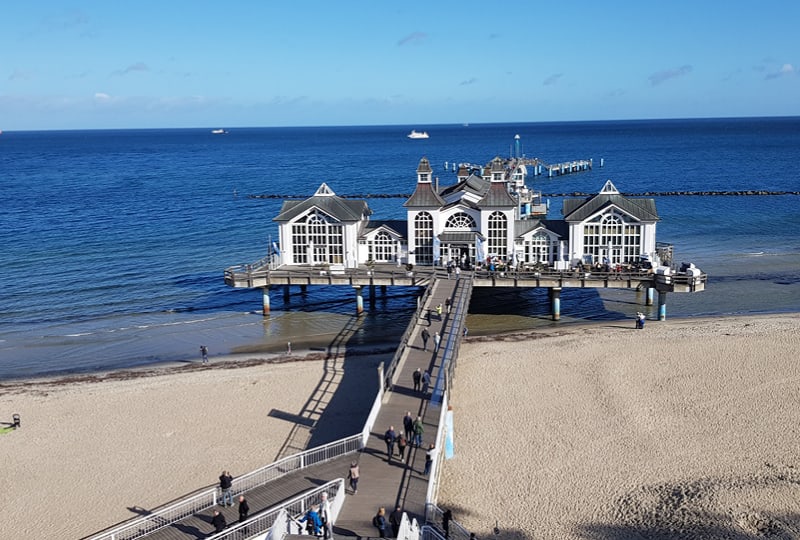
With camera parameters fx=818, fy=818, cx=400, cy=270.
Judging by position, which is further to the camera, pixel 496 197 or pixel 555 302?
pixel 496 197

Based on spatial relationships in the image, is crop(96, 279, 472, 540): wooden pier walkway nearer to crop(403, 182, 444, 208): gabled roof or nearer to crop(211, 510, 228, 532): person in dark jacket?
crop(211, 510, 228, 532): person in dark jacket

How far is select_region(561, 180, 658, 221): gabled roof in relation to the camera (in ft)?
135

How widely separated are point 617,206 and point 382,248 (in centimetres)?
1244

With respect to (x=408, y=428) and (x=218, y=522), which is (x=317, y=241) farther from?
(x=218, y=522)

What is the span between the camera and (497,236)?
140ft

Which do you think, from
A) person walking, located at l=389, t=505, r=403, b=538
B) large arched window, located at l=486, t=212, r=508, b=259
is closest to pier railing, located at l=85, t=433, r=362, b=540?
person walking, located at l=389, t=505, r=403, b=538

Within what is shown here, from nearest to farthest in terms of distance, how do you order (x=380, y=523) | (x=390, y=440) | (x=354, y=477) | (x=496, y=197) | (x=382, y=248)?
(x=380, y=523)
(x=354, y=477)
(x=390, y=440)
(x=496, y=197)
(x=382, y=248)

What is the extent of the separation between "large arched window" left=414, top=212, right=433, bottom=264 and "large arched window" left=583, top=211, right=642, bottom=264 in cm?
793

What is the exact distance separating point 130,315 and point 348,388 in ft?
58.2

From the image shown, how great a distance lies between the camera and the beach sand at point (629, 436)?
2069cm

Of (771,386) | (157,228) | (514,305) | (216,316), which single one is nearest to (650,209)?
(514,305)

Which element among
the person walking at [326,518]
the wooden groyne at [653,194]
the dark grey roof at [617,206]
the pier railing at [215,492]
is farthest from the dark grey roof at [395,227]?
the wooden groyne at [653,194]

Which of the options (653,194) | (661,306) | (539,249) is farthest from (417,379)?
(653,194)

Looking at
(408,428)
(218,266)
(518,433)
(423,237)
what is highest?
(423,237)
